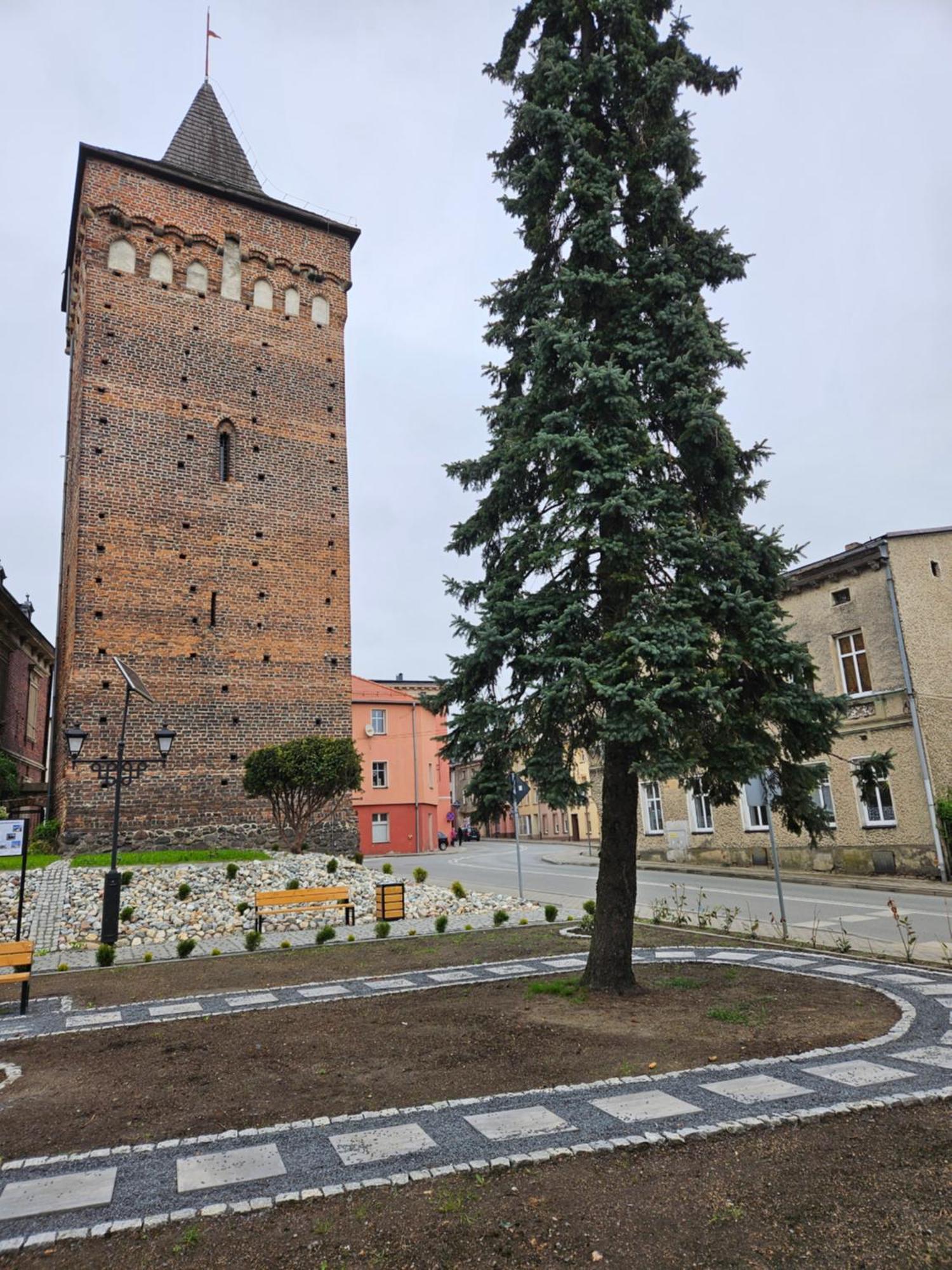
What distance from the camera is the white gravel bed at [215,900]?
13.6 metres

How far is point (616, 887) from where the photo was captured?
27.2ft

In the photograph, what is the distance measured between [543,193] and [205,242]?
54.3 ft

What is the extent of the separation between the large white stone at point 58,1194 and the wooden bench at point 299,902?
375 inches

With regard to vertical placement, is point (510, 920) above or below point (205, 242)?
below

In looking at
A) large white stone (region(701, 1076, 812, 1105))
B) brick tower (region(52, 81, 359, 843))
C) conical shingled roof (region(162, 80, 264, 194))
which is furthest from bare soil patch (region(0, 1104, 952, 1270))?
conical shingled roof (region(162, 80, 264, 194))

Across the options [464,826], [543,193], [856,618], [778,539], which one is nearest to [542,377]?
[543,193]

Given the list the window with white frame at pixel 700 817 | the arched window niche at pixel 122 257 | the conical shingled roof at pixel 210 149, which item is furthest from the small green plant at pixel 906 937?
the conical shingled roof at pixel 210 149

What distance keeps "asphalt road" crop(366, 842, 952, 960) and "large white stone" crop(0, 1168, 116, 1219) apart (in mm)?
9203

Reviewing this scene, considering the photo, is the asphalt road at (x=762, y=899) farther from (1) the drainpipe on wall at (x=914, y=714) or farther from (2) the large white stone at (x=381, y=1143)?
(2) the large white stone at (x=381, y=1143)

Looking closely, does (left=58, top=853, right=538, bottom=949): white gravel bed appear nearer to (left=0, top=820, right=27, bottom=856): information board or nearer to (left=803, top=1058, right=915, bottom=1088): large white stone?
(left=0, top=820, right=27, bottom=856): information board

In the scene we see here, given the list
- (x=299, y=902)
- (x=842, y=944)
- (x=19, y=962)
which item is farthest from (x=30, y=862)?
(x=842, y=944)

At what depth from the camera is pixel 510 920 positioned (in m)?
14.5

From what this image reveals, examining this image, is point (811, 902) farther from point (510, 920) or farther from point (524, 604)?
point (524, 604)

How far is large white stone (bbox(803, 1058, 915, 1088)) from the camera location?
5.21 meters
